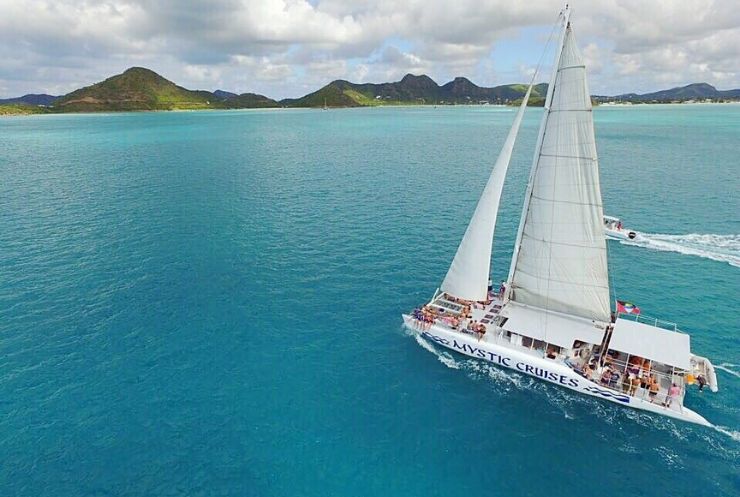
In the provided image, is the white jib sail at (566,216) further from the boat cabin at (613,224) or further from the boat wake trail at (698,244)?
the boat cabin at (613,224)

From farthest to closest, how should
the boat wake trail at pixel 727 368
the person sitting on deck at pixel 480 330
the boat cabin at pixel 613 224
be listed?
the boat cabin at pixel 613 224 → the person sitting on deck at pixel 480 330 → the boat wake trail at pixel 727 368

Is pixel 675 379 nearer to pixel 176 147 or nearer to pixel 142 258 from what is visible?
pixel 142 258

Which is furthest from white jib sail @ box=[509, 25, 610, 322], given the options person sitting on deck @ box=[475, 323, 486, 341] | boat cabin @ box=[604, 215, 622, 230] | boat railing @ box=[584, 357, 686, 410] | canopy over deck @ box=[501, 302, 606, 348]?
boat cabin @ box=[604, 215, 622, 230]

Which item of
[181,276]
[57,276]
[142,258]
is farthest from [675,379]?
[57,276]

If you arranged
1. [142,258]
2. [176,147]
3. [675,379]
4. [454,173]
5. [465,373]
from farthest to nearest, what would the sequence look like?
[176,147], [454,173], [142,258], [465,373], [675,379]

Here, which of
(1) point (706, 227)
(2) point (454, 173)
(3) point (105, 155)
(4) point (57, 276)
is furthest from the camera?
(3) point (105, 155)

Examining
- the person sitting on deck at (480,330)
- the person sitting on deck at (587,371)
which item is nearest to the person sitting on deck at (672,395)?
the person sitting on deck at (587,371)
